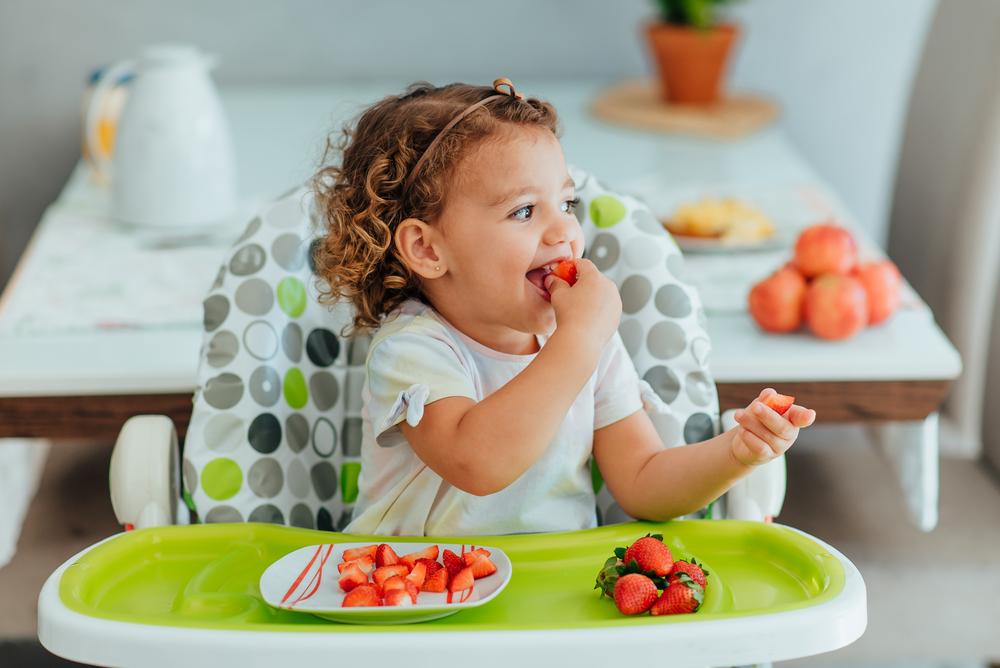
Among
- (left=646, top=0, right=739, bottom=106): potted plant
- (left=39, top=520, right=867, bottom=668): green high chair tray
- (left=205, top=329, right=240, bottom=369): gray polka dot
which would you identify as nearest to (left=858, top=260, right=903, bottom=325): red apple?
(left=39, top=520, right=867, bottom=668): green high chair tray

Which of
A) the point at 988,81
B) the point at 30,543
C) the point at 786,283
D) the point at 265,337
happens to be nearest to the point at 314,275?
the point at 265,337

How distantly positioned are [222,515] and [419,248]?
325 mm

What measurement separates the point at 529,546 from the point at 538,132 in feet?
1.15

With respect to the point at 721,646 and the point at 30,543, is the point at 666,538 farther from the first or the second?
the point at 30,543

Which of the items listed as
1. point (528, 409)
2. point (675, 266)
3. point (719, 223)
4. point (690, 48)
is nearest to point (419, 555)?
point (528, 409)

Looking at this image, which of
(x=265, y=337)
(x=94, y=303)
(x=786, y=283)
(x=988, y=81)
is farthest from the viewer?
(x=988, y=81)

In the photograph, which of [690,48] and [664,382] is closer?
[664,382]

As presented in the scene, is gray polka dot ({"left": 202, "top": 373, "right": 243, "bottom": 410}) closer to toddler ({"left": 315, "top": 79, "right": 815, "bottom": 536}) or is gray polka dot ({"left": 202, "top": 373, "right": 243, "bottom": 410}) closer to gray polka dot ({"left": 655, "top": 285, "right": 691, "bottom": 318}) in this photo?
toddler ({"left": 315, "top": 79, "right": 815, "bottom": 536})

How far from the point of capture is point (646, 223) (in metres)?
1.30

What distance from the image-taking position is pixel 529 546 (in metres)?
1.04

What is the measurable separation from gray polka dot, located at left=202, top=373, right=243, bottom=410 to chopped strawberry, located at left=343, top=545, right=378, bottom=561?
27 cm

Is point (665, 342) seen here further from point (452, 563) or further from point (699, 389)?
point (452, 563)

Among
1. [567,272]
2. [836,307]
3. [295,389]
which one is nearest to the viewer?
[567,272]

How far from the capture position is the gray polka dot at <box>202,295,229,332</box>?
1.22 metres
